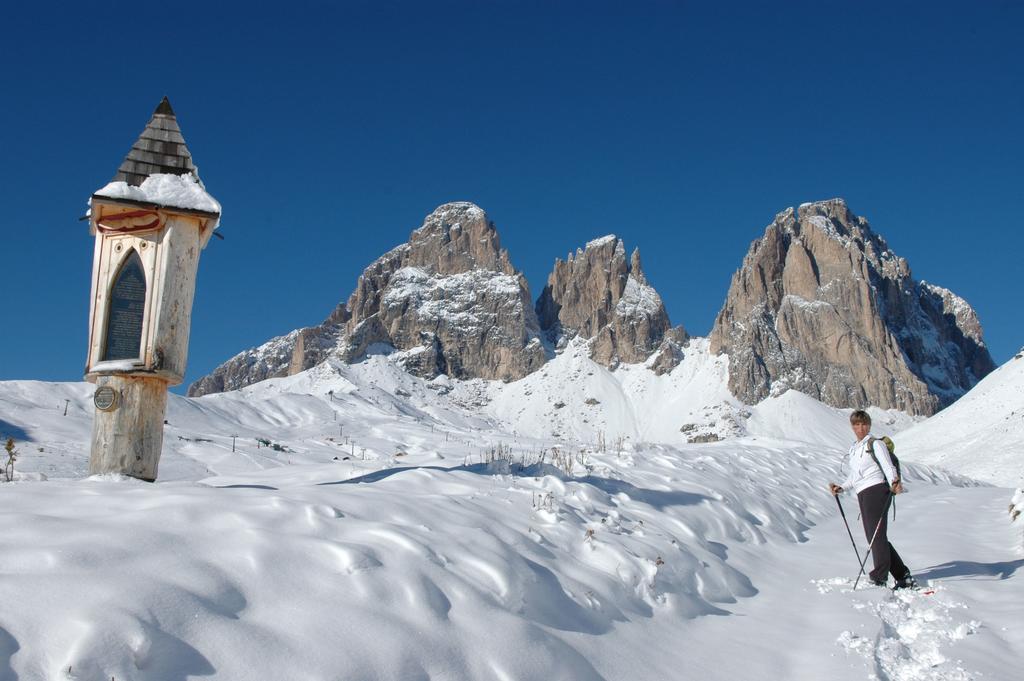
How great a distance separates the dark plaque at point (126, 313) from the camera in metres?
6.98

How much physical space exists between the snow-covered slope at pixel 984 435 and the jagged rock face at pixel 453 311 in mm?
100155

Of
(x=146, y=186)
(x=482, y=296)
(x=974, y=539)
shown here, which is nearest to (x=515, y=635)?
(x=146, y=186)

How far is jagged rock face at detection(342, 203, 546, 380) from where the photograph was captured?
140750 mm

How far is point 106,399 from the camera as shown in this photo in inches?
268

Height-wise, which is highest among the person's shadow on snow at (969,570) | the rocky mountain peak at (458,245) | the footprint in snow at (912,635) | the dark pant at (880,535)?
the rocky mountain peak at (458,245)

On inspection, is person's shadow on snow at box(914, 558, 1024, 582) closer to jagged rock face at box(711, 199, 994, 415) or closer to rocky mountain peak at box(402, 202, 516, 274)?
jagged rock face at box(711, 199, 994, 415)

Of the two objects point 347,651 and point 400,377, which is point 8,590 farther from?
point 400,377

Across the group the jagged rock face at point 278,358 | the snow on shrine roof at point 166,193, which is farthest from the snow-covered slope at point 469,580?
the jagged rock face at point 278,358

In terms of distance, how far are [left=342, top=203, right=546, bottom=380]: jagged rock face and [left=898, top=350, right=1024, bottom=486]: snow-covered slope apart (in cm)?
10015

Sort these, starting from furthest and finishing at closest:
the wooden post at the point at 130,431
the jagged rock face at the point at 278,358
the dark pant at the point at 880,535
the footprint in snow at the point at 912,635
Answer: the jagged rock face at the point at 278,358, the wooden post at the point at 130,431, the dark pant at the point at 880,535, the footprint in snow at the point at 912,635

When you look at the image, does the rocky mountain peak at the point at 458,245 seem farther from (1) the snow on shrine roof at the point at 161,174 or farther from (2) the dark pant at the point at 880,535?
(2) the dark pant at the point at 880,535

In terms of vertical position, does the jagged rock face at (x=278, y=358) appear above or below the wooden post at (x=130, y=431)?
above

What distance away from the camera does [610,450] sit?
38.8 ft

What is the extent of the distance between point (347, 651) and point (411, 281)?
14862cm
